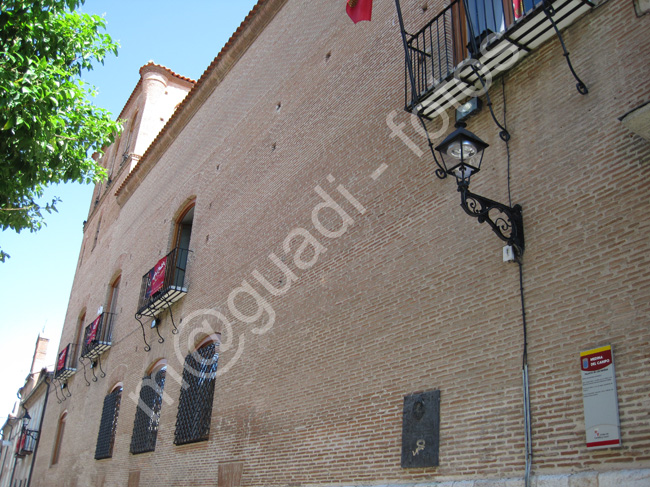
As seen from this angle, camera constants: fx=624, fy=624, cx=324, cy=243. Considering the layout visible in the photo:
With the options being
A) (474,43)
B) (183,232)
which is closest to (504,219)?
(474,43)

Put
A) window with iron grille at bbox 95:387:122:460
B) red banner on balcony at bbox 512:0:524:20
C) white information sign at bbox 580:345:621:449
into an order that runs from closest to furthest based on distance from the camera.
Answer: white information sign at bbox 580:345:621:449 < red banner on balcony at bbox 512:0:524:20 < window with iron grille at bbox 95:387:122:460

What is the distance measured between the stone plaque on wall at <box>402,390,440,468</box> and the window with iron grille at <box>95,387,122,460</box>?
33.5 feet

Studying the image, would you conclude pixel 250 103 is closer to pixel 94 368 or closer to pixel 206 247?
pixel 206 247

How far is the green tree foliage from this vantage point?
742 cm

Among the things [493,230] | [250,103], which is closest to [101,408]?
[250,103]

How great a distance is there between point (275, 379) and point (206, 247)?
177 inches

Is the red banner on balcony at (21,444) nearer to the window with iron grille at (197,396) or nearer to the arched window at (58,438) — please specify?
the arched window at (58,438)

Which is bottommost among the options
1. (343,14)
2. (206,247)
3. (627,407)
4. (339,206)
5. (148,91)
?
(627,407)

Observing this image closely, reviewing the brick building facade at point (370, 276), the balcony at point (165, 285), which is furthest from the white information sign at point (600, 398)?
the balcony at point (165, 285)

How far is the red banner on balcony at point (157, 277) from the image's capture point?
43.8ft

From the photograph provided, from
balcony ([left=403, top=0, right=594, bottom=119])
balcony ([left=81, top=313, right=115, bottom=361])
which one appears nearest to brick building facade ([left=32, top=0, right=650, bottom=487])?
balcony ([left=403, top=0, right=594, bottom=119])

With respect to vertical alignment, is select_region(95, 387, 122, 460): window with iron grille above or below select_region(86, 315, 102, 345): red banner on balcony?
below

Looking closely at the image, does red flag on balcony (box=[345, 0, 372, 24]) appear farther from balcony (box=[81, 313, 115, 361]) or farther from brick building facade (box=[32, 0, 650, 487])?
balcony (box=[81, 313, 115, 361])

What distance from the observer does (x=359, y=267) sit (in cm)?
768
